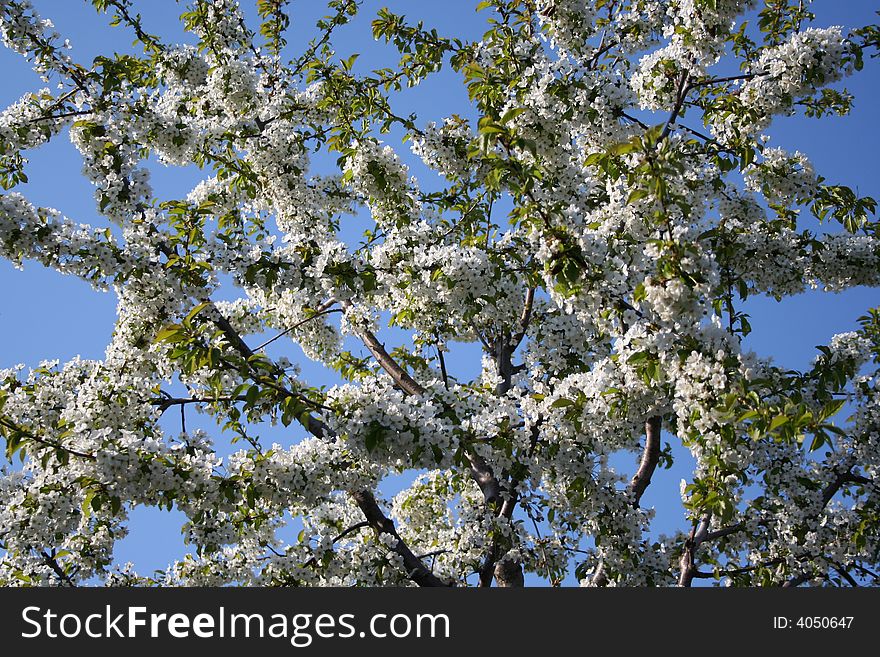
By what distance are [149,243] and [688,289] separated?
4.20 m

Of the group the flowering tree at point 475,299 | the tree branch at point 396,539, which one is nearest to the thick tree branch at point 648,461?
the flowering tree at point 475,299

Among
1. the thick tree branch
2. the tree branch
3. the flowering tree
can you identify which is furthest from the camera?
the thick tree branch

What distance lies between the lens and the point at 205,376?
7230 millimetres

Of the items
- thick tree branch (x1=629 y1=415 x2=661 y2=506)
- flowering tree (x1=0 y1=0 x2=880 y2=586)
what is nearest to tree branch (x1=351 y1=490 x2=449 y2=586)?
flowering tree (x1=0 y1=0 x2=880 y2=586)

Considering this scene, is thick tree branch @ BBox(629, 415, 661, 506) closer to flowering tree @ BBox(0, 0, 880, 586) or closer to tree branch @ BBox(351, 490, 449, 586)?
flowering tree @ BBox(0, 0, 880, 586)

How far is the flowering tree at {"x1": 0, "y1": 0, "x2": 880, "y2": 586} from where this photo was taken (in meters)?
4.98

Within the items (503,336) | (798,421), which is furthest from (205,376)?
(798,421)

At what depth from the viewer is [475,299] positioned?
698cm

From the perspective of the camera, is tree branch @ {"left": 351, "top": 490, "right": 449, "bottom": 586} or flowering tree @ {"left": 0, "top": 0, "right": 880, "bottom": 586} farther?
tree branch @ {"left": 351, "top": 490, "right": 449, "bottom": 586}

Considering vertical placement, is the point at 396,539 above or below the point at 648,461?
below

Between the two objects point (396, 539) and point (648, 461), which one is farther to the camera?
point (648, 461)

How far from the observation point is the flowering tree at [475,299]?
4.98 metres

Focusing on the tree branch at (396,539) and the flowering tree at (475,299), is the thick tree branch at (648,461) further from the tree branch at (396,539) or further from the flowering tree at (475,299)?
the tree branch at (396,539)

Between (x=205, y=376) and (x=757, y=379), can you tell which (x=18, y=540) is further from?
(x=757, y=379)
